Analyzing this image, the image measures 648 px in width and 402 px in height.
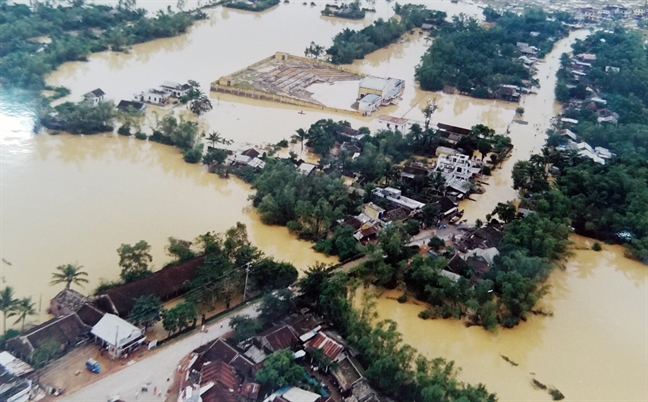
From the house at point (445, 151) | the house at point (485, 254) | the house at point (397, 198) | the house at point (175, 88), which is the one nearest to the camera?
the house at point (485, 254)

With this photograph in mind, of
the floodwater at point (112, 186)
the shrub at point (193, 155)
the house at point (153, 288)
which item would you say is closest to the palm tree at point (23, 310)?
the floodwater at point (112, 186)

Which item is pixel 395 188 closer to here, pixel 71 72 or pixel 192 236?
pixel 192 236

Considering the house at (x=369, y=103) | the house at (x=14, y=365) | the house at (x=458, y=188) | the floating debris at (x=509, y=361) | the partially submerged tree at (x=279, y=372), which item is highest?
the partially submerged tree at (x=279, y=372)

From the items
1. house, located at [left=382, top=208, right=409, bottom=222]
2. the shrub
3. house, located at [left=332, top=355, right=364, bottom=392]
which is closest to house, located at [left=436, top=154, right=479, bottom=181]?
house, located at [left=382, top=208, right=409, bottom=222]

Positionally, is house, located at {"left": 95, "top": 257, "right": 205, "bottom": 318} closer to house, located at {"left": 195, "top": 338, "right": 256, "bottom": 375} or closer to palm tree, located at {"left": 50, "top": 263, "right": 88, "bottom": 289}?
palm tree, located at {"left": 50, "top": 263, "right": 88, "bottom": 289}

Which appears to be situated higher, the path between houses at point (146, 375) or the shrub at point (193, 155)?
the path between houses at point (146, 375)

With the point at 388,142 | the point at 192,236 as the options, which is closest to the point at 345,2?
the point at 388,142

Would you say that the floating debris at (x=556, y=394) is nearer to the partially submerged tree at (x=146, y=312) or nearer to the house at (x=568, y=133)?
the partially submerged tree at (x=146, y=312)

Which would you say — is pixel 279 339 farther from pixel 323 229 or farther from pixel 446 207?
A: pixel 446 207
